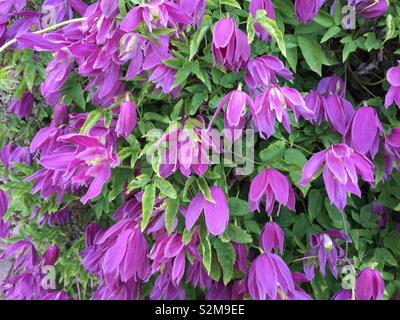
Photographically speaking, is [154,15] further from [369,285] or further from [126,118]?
[369,285]

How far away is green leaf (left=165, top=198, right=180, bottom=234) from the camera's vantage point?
929mm

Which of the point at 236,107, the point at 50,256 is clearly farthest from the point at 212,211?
the point at 50,256

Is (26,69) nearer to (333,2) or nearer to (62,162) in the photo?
(62,162)

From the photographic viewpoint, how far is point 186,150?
849 mm

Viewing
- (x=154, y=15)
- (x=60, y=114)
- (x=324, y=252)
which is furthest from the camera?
(x=60, y=114)

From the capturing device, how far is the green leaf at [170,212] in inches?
36.6

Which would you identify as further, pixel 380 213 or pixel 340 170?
pixel 380 213

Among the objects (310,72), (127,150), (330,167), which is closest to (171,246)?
(127,150)

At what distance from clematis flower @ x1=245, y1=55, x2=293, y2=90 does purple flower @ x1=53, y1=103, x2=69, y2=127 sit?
1.49ft

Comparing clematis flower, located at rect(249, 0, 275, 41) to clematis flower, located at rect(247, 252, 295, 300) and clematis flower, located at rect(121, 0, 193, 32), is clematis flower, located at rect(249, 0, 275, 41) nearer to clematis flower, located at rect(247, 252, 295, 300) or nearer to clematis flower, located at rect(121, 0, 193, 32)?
clematis flower, located at rect(121, 0, 193, 32)

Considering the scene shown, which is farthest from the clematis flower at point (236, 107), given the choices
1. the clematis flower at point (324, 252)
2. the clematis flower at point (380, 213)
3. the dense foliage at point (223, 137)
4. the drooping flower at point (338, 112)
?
the clematis flower at point (380, 213)

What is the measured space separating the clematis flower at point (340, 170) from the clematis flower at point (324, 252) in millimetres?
187

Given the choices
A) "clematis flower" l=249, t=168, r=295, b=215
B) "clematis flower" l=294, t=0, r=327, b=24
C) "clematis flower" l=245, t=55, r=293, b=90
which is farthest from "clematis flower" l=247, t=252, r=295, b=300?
"clematis flower" l=294, t=0, r=327, b=24

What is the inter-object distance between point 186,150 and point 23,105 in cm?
62
